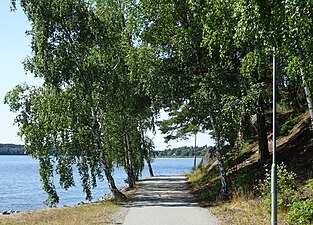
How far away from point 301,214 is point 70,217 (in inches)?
303

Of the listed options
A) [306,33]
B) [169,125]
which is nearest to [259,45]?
[306,33]

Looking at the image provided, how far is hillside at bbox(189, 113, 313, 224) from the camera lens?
41.3 ft

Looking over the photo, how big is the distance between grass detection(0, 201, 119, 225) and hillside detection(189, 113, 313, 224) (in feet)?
12.4

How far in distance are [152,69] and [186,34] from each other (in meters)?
1.95

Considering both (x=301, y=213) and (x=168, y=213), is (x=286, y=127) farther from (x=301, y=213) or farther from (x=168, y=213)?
(x=301, y=213)

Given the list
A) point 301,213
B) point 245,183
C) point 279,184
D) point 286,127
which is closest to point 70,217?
point 279,184

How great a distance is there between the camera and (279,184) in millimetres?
13211

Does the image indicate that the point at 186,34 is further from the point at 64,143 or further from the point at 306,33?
the point at 306,33

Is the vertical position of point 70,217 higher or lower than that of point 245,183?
lower

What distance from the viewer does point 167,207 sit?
690 inches

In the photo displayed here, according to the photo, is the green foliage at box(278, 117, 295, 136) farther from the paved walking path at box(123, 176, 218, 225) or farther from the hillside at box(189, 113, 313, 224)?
the paved walking path at box(123, 176, 218, 225)

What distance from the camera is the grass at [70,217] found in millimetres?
14352

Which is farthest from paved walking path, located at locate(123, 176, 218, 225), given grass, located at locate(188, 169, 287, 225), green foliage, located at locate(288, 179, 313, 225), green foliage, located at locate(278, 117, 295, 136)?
green foliage, located at locate(278, 117, 295, 136)

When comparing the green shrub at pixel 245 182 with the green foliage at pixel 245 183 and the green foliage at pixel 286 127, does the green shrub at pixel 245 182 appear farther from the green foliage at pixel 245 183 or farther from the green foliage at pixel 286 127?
the green foliage at pixel 286 127
